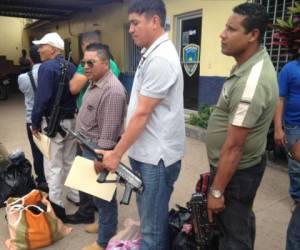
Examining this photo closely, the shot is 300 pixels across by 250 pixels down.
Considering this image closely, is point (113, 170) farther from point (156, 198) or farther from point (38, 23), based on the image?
point (38, 23)

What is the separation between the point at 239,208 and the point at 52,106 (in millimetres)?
1957

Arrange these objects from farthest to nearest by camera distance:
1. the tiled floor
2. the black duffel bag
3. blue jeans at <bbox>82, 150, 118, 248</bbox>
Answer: the black duffel bag
the tiled floor
blue jeans at <bbox>82, 150, 118, 248</bbox>

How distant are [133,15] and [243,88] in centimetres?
73

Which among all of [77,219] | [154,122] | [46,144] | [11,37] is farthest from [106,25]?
[11,37]

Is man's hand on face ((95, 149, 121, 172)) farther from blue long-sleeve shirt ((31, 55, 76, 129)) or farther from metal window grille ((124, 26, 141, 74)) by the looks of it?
metal window grille ((124, 26, 141, 74))

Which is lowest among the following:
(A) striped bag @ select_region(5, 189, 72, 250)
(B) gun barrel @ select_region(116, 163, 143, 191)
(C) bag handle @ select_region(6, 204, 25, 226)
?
(A) striped bag @ select_region(5, 189, 72, 250)

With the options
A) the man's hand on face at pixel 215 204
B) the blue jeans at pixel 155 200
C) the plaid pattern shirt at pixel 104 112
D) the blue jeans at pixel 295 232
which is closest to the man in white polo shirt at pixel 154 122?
the blue jeans at pixel 155 200

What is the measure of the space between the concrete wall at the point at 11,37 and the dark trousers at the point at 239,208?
19.7m

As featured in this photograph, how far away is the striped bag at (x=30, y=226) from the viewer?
262cm

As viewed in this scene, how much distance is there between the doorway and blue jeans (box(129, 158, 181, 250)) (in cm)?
542

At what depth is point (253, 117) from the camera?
160 cm

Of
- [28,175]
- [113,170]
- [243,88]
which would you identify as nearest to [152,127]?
[113,170]

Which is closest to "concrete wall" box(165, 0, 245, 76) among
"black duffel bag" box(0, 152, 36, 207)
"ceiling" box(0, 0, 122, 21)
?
"black duffel bag" box(0, 152, 36, 207)

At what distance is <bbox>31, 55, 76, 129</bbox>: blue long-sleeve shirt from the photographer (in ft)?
9.32
